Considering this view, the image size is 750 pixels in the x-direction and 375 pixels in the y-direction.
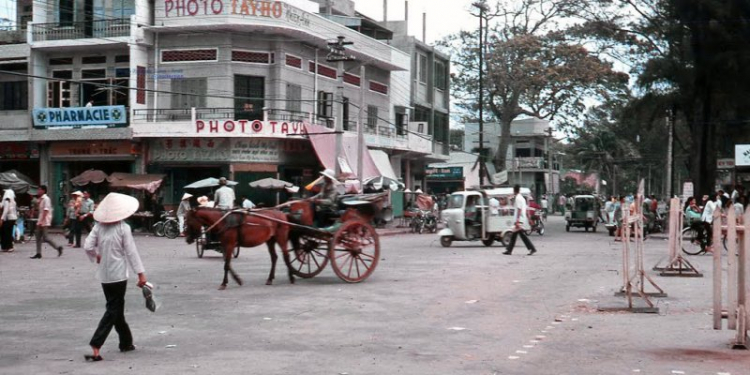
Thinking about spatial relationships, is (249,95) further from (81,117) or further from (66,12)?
(66,12)

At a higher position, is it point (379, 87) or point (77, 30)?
point (77, 30)

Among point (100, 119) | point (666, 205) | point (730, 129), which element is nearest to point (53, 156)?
point (100, 119)

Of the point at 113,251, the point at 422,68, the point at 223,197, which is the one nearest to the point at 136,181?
the point at 223,197

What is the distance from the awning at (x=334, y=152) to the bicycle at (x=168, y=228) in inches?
286

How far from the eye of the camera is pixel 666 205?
44156mm

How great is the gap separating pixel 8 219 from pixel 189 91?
13.3 metres

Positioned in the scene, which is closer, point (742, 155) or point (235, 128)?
point (235, 128)

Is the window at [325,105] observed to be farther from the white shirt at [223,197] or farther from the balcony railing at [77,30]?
the white shirt at [223,197]

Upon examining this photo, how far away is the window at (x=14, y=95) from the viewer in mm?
37094

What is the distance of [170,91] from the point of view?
115ft

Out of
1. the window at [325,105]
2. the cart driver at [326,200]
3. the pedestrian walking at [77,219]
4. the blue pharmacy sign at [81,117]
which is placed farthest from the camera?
the window at [325,105]

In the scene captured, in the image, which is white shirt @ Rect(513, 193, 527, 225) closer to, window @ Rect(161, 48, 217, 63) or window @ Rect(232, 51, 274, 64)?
window @ Rect(232, 51, 274, 64)

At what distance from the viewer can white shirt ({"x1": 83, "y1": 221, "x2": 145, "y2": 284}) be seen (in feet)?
27.5

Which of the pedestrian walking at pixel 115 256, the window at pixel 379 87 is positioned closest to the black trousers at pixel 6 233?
the pedestrian walking at pixel 115 256
